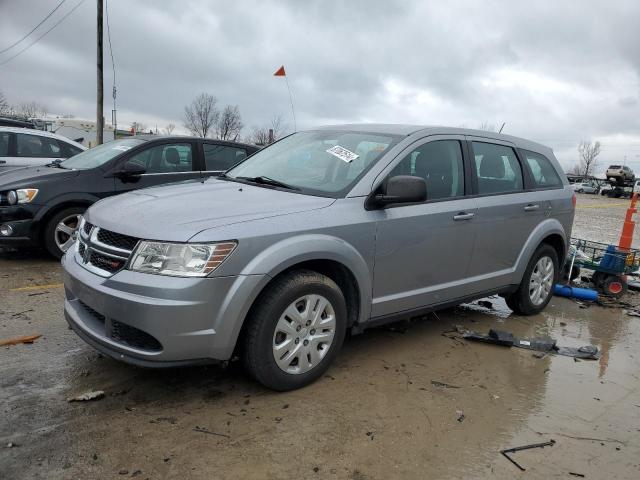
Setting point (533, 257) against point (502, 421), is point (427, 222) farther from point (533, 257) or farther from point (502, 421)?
point (533, 257)

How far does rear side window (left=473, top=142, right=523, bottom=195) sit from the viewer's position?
460 centimetres

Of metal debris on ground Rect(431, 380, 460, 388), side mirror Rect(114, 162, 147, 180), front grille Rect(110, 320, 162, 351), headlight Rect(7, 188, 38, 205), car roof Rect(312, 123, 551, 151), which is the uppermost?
car roof Rect(312, 123, 551, 151)

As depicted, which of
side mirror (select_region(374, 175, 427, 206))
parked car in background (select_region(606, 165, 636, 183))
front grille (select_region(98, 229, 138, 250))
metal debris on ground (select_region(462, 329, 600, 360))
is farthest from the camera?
parked car in background (select_region(606, 165, 636, 183))

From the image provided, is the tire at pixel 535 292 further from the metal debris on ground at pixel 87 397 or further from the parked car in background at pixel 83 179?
the parked car in background at pixel 83 179

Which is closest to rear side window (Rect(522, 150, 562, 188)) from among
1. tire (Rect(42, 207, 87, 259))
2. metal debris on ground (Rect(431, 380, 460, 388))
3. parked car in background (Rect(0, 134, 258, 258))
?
metal debris on ground (Rect(431, 380, 460, 388))

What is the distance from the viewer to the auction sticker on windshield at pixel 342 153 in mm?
3953

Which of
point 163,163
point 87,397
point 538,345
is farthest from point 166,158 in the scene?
point 538,345

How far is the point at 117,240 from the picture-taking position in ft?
10.2

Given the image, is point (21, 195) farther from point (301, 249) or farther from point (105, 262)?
point (301, 249)

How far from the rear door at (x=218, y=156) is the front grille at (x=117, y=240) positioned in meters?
4.02

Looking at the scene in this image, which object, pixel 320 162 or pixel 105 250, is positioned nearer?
pixel 105 250

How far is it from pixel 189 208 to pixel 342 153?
135 cm

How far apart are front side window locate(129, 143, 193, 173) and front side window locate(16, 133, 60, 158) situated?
3.33 meters

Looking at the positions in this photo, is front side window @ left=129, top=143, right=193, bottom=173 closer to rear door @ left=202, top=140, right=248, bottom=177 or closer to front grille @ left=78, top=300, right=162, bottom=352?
rear door @ left=202, top=140, right=248, bottom=177
